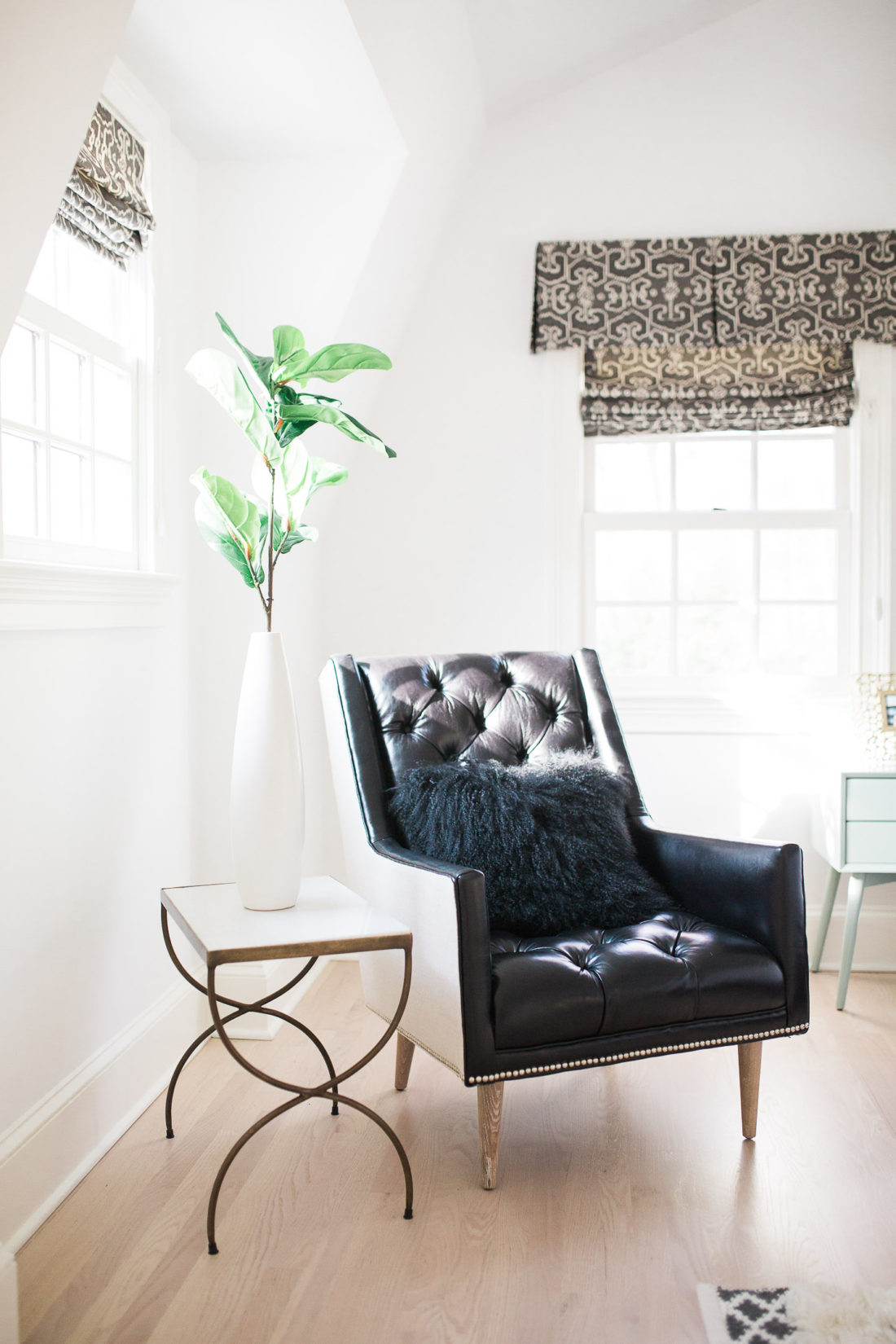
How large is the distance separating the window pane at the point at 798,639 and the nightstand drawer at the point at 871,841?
648mm

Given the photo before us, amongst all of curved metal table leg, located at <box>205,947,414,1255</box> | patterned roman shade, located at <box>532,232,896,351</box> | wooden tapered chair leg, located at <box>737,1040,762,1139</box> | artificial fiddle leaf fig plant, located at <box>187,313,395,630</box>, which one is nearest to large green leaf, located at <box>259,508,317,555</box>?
artificial fiddle leaf fig plant, located at <box>187,313,395,630</box>

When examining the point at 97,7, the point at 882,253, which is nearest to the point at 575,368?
the point at 882,253

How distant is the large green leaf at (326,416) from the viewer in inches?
75.0

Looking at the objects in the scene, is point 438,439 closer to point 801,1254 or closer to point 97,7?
point 97,7

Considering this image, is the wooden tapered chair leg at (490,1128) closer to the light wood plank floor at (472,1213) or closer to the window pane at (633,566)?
the light wood plank floor at (472,1213)

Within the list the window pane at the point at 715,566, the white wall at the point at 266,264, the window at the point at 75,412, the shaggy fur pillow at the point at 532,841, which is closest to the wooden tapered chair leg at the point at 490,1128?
the shaggy fur pillow at the point at 532,841

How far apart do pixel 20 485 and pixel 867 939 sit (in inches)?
110

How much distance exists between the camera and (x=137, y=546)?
2.49 metres

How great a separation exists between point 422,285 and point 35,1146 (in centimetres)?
271

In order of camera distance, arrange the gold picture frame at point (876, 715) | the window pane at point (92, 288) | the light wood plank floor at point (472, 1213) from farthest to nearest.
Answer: the gold picture frame at point (876, 715) < the window pane at point (92, 288) < the light wood plank floor at point (472, 1213)

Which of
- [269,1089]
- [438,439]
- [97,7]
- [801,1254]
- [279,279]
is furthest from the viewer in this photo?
[438,439]

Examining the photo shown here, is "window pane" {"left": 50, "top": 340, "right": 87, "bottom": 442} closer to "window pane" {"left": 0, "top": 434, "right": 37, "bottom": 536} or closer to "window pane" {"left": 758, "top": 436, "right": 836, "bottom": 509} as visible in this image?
"window pane" {"left": 0, "top": 434, "right": 37, "bottom": 536}

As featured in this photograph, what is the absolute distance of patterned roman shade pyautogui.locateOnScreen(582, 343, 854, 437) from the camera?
10.9 ft

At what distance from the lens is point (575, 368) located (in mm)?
3418
